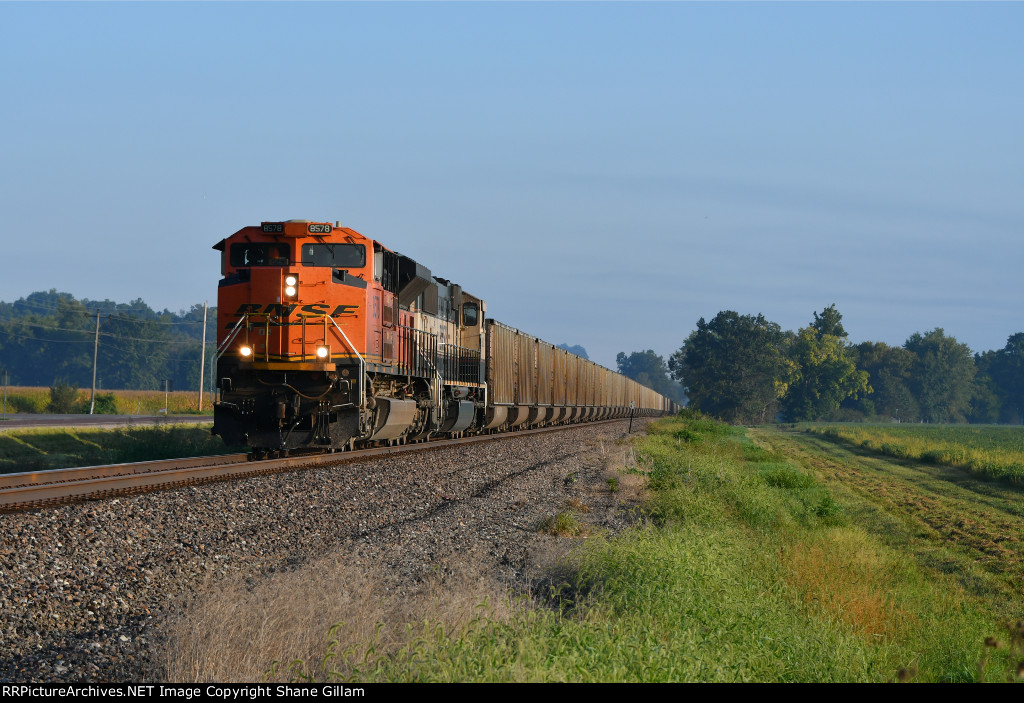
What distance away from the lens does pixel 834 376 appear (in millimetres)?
127188

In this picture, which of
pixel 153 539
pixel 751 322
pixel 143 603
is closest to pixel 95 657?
pixel 143 603

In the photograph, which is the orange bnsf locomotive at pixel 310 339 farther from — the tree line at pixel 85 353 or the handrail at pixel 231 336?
the tree line at pixel 85 353

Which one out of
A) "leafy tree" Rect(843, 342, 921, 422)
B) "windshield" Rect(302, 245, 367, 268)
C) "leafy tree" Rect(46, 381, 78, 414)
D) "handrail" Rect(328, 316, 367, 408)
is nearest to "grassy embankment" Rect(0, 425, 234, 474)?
"handrail" Rect(328, 316, 367, 408)

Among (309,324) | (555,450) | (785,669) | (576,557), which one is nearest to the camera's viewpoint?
(785,669)

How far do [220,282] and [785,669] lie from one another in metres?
13.1

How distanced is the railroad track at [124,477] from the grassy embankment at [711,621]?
472 cm

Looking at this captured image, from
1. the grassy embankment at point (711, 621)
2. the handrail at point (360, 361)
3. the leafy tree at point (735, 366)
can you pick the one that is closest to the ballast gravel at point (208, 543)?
the grassy embankment at point (711, 621)

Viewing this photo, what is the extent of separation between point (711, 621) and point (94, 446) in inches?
691

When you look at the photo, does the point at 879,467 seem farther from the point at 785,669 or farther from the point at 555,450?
the point at 785,669

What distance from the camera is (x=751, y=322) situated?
108562mm

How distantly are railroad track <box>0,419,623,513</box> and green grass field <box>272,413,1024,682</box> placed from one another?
541cm

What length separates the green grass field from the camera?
438 cm

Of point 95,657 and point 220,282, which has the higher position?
point 220,282

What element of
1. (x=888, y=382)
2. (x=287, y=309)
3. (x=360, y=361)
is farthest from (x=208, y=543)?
(x=888, y=382)
